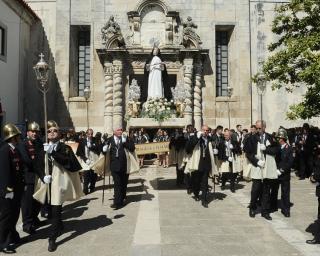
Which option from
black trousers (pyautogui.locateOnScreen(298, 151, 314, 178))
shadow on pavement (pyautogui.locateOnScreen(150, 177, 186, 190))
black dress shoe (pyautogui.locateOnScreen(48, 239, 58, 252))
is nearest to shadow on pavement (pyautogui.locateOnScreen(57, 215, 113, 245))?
black dress shoe (pyautogui.locateOnScreen(48, 239, 58, 252))

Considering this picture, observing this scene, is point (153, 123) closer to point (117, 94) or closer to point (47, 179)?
point (117, 94)

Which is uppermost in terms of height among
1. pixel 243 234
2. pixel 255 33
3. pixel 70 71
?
pixel 255 33

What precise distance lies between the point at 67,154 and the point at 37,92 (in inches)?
668

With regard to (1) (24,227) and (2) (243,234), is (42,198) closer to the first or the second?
(1) (24,227)

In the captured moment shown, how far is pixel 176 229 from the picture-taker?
26.8 feet

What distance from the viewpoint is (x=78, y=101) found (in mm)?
23828

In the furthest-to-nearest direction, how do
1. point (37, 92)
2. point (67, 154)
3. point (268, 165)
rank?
point (37, 92) → point (268, 165) → point (67, 154)

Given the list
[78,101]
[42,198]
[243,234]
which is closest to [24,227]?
[42,198]

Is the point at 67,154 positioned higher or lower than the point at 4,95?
lower

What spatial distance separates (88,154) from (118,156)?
10.3ft

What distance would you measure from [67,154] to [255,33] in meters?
18.9

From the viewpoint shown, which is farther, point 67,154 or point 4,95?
point 4,95

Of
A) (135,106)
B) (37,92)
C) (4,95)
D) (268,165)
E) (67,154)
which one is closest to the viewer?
(67,154)

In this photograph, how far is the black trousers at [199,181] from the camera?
35.4 ft
